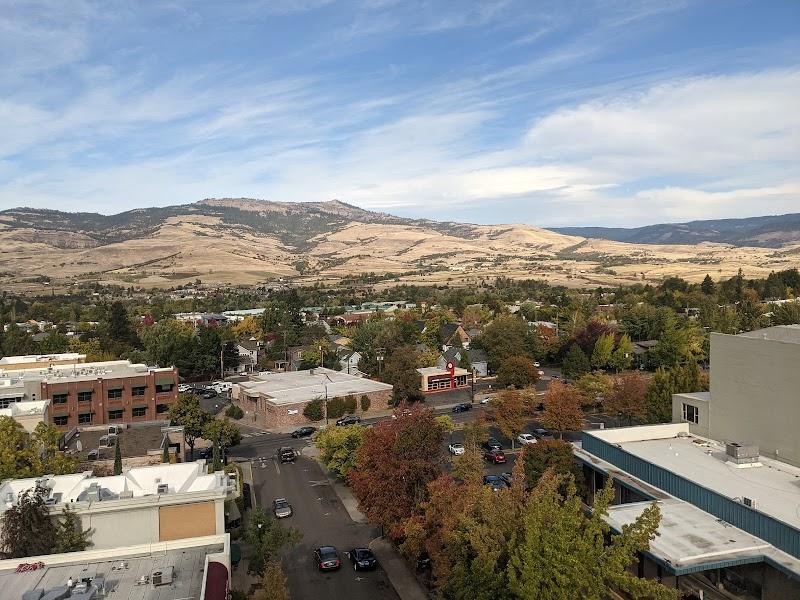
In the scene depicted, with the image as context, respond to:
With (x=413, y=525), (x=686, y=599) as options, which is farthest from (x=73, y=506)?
(x=686, y=599)

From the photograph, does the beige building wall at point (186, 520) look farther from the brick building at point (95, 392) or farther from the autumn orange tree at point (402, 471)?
the brick building at point (95, 392)

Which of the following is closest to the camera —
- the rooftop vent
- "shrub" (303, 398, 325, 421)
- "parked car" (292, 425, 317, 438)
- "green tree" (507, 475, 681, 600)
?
"green tree" (507, 475, 681, 600)

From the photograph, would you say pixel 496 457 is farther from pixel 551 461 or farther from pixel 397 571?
pixel 397 571

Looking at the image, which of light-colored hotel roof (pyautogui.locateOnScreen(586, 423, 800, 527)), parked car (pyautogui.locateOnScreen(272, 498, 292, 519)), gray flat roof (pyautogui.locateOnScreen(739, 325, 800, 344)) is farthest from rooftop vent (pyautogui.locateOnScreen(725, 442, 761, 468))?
parked car (pyautogui.locateOnScreen(272, 498, 292, 519))

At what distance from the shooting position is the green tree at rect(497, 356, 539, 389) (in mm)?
55625

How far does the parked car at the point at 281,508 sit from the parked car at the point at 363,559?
5836mm

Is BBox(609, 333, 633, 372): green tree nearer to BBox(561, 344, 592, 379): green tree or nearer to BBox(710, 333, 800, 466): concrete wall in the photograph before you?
BBox(561, 344, 592, 379): green tree

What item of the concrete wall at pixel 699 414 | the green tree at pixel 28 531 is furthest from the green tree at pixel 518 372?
the green tree at pixel 28 531

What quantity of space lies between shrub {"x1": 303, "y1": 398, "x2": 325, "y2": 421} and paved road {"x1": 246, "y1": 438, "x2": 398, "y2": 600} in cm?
964

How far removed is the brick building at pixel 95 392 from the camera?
4503 cm

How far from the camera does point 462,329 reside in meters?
87.8

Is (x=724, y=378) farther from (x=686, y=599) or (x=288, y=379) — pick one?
(x=288, y=379)

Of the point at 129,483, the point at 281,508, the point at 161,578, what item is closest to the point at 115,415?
the point at 281,508

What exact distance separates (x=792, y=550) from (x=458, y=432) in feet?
90.2
